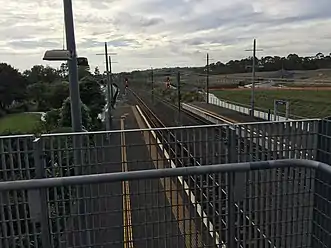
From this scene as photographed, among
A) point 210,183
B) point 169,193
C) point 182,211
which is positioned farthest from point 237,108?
point 169,193

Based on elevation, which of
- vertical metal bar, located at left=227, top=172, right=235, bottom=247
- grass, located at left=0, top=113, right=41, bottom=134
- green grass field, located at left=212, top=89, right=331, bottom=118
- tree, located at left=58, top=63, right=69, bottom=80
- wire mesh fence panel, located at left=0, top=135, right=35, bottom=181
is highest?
tree, located at left=58, top=63, right=69, bottom=80

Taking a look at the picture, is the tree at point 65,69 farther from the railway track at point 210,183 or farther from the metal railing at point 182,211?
the metal railing at point 182,211

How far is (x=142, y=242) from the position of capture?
277 centimetres

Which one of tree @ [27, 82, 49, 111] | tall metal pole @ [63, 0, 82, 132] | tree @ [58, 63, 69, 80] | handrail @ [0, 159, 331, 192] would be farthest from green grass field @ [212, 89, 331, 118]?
tree @ [27, 82, 49, 111]

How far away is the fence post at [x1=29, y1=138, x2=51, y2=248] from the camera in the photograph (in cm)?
222

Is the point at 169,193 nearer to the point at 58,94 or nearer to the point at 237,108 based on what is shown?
the point at 237,108

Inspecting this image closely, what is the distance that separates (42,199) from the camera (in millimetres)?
2266

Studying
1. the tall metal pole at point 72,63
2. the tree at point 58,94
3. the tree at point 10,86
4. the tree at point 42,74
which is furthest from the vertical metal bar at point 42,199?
the tree at point 42,74

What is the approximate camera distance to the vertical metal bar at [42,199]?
2.28 m

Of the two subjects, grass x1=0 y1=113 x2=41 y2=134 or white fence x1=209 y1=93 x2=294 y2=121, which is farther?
white fence x1=209 y1=93 x2=294 y2=121

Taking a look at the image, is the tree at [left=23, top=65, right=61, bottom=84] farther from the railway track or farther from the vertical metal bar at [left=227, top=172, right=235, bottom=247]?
the vertical metal bar at [left=227, top=172, right=235, bottom=247]

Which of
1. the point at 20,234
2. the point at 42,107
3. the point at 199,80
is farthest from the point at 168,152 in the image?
the point at 199,80

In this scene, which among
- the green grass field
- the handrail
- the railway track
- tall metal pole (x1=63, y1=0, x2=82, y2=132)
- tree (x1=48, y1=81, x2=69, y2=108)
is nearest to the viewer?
the handrail

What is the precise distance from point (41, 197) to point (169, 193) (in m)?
0.95
